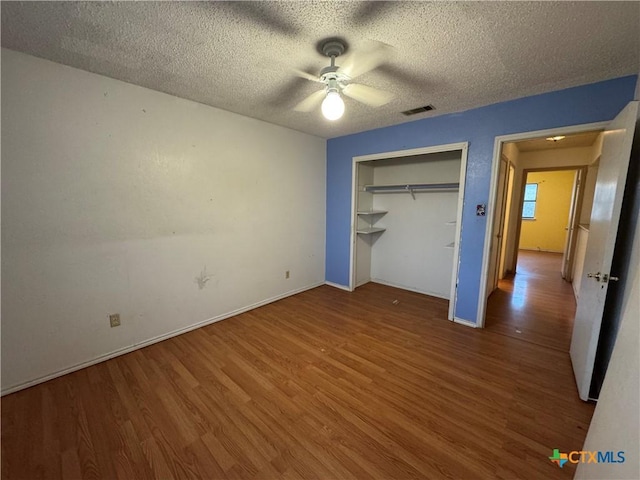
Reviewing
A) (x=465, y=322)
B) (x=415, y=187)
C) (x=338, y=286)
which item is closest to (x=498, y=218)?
(x=415, y=187)

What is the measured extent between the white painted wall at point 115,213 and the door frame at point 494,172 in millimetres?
2519

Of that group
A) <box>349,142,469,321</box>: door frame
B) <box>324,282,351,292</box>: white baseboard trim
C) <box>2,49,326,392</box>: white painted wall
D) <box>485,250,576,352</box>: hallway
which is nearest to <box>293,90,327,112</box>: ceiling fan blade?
<box>2,49,326,392</box>: white painted wall

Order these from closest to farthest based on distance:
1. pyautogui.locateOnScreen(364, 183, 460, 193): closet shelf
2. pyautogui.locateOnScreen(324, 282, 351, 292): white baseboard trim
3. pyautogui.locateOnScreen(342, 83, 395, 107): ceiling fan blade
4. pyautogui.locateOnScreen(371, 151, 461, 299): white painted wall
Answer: pyautogui.locateOnScreen(342, 83, 395, 107): ceiling fan blade, pyautogui.locateOnScreen(364, 183, 460, 193): closet shelf, pyautogui.locateOnScreen(371, 151, 461, 299): white painted wall, pyautogui.locateOnScreen(324, 282, 351, 292): white baseboard trim

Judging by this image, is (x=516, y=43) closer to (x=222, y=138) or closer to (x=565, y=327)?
(x=222, y=138)

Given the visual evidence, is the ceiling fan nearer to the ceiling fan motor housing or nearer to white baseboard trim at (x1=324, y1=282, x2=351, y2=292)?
the ceiling fan motor housing

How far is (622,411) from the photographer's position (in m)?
1.04

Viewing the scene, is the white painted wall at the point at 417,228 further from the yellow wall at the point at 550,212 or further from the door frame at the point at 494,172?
the yellow wall at the point at 550,212

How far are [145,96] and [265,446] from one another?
2878mm

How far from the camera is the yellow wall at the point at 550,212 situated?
6.81 metres

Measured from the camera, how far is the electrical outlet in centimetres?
222

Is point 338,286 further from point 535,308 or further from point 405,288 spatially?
point 535,308

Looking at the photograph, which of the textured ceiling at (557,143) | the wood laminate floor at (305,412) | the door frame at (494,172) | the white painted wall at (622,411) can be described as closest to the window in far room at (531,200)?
the textured ceiling at (557,143)

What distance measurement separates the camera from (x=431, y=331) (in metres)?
→ 2.77

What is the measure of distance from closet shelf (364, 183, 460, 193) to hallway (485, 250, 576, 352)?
5.64 ft
